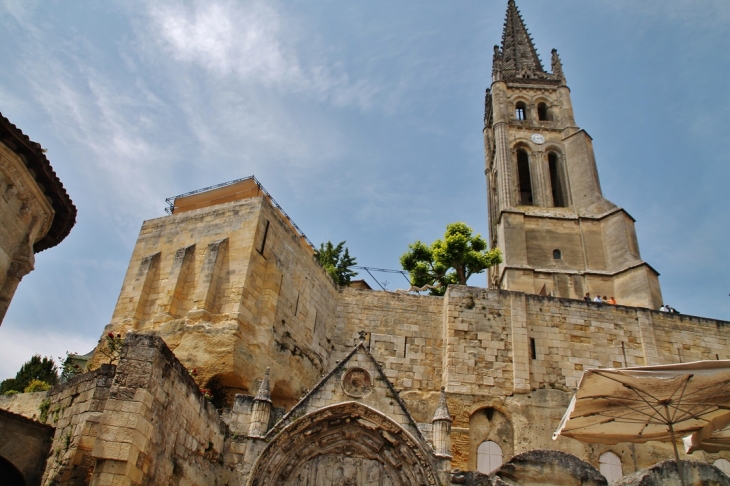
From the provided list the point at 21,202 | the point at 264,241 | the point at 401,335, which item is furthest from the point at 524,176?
the point at 21,202

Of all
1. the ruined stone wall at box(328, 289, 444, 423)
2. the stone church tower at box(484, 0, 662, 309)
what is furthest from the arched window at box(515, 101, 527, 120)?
the ruined stone wall at box(328, 289, 444, 423)

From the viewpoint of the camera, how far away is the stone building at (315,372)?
9391 mm

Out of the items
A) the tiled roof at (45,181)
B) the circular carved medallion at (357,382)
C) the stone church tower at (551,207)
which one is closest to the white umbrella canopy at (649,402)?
the circular carved medallion at (357,382)

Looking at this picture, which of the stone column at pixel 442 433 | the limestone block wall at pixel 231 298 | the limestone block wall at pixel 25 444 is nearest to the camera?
the limestone block wall at pixel 25 444

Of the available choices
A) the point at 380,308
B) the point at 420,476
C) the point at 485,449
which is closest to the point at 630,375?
the point at 420,476

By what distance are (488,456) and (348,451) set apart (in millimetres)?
6374

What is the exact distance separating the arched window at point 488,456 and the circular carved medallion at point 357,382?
625 centimetres

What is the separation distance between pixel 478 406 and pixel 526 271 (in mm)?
11841

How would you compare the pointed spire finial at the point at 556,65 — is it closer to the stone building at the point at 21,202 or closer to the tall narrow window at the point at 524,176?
the tall narrow window at the point at 524,176

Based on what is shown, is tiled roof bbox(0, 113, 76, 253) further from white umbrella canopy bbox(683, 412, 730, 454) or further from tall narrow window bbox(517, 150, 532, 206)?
tall narrow window bbox(517, 150, 532, 206)

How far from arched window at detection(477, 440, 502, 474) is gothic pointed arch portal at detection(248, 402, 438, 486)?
577 cm

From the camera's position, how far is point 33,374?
84.1ft

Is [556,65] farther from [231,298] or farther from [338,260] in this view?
[231,298]

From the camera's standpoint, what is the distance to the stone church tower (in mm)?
27891
